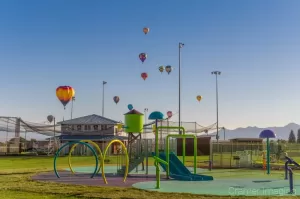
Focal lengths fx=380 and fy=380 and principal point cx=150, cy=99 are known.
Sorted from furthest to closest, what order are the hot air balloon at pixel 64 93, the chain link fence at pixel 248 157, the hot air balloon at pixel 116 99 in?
1. the hot air balloon at pixel 116 99
2. the chain link fence at pixel 248 157
3. the hot air balloon at pixel 64 93

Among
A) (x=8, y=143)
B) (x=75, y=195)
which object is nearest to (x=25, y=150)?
(x=8, y=143)

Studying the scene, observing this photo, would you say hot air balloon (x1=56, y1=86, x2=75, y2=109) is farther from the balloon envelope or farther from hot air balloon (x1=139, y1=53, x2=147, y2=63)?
the balloon envelope

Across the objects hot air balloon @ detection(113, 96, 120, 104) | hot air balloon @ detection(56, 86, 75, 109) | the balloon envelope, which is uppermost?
the balloon envelope

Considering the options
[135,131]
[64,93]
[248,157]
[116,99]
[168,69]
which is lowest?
[248,157]

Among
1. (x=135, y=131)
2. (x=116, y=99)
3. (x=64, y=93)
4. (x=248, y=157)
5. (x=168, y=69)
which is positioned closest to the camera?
(x=135, y=131)

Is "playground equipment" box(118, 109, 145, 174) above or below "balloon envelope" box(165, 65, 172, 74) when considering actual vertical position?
below

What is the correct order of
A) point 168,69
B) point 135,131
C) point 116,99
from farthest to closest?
point 116,99, point 168,69, point 135,131

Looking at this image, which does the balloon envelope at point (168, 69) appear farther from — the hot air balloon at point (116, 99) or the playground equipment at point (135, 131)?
the playground equipment at point (135, 131)

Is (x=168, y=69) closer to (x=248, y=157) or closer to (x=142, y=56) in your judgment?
(x=142, y=56)

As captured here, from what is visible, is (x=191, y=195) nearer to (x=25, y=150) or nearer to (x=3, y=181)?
(x=3, y=181)

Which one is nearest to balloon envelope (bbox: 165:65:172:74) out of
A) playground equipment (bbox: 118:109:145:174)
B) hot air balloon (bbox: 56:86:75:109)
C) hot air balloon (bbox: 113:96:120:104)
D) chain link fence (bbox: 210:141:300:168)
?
chain link fence (bbox: 210:141:300:168)

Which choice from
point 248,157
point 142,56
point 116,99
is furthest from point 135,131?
point 116,99

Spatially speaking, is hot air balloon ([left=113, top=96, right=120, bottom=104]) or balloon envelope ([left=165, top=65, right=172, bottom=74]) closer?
balloon envelope ([left=165, top=65, right=172, bottom=74])

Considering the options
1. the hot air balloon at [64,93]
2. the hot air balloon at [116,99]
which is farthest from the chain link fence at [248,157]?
the hot air balloon at [116,99]
